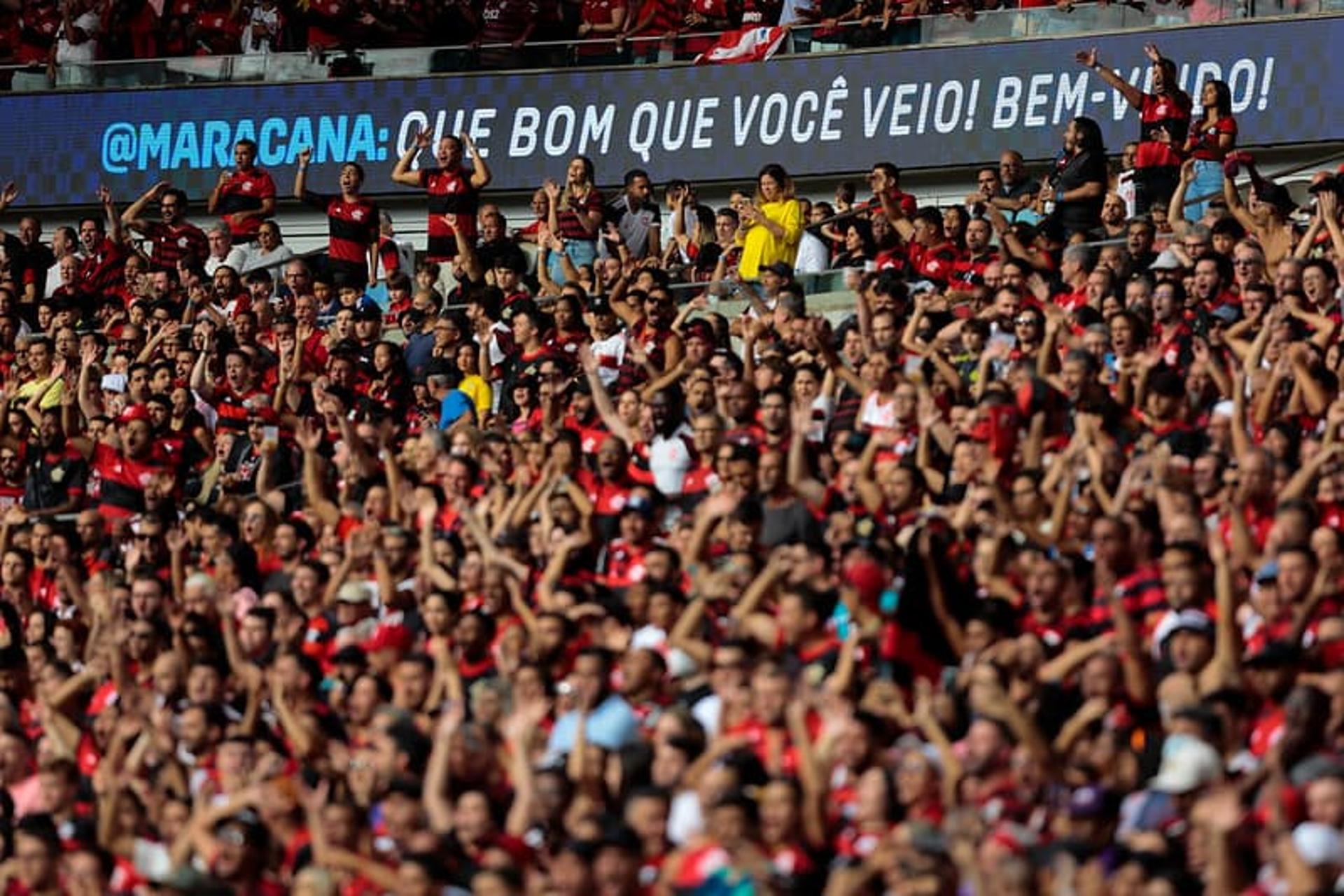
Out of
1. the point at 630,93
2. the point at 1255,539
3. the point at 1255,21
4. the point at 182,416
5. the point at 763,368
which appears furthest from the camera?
the point at 630,93

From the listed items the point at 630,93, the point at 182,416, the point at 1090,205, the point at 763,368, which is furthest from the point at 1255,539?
the point at 630,93

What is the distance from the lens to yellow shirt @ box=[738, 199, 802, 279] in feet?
62.0

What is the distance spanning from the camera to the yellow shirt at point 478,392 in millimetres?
17250

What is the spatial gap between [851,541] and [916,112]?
967 centimetres

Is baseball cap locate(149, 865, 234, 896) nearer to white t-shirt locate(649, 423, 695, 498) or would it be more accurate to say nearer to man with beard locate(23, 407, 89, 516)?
white t-shirt locate(649, 423, 695, 498)

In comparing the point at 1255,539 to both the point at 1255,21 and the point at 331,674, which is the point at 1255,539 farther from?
the point at 1255,21

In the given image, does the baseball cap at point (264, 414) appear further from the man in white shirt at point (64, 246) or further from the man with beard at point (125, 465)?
the man in white shirt at point (64, 246)

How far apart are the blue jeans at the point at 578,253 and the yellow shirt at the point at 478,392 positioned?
2108 millimetres

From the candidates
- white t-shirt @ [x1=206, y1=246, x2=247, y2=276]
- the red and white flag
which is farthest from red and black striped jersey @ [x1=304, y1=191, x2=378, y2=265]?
the red and white flag

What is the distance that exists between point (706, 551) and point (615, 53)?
10.5 metres

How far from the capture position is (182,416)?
1783 centimetres

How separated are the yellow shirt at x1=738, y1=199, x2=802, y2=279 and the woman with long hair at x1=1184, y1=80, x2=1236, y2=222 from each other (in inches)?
89.7

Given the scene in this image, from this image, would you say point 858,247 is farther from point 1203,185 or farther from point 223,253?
point 223,253

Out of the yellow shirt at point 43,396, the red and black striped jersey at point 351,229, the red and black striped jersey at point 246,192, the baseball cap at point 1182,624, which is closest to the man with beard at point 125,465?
the yellow shirt at point 43,396
